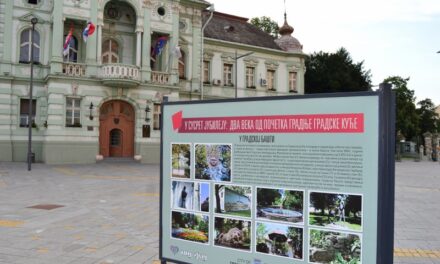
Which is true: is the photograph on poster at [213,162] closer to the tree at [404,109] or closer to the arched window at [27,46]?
the arched window at [27,46]

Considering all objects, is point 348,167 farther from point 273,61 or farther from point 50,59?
point 273,61

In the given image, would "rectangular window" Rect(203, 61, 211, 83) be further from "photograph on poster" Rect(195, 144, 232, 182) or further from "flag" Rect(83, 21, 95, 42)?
"photograph on poster" Rect(195, 144, 232, 182)

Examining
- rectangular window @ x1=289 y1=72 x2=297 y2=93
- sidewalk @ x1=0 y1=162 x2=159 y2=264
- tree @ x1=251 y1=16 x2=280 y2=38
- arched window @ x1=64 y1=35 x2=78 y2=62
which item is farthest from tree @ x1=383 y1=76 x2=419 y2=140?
sidewalk @ x1=0 y1=162 x2=159 y2=264

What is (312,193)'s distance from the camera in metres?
3.38

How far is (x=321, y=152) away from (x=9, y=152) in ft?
85.0

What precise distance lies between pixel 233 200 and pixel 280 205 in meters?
0.50

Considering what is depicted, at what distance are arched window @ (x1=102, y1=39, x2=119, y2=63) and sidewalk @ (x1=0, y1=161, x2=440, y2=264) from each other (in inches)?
594

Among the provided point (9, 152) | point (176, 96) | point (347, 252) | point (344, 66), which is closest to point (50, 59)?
point (9, 152)

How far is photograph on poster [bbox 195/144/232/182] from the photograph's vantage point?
392 cm

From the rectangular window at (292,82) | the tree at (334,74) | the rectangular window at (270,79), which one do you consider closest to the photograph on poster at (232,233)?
the rectangular window at (270,79)

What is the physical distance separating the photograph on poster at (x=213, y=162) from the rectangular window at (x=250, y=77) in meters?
32.6

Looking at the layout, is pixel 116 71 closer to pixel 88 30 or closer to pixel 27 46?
pixel 88 30

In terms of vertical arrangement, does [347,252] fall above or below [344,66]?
below

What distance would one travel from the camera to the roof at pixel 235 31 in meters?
35.8
